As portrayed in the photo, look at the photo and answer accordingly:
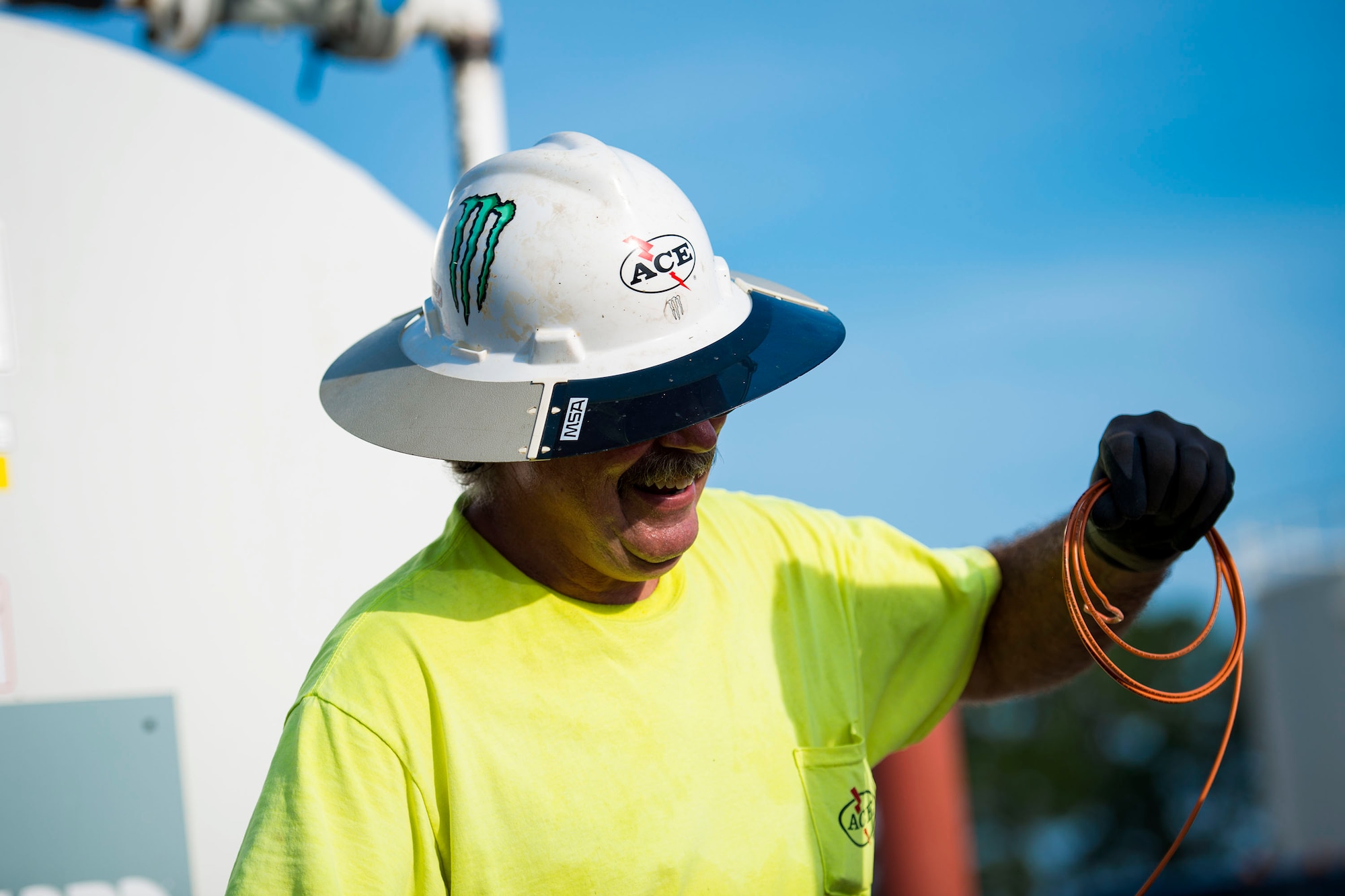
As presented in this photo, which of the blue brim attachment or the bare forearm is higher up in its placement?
the blue brim attachment

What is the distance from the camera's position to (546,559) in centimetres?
229

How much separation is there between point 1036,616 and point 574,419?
123 centimetres

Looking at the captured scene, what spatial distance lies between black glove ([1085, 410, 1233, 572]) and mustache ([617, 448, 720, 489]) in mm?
820

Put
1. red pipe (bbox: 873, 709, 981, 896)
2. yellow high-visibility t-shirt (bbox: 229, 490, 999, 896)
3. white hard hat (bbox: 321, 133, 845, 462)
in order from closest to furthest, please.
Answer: yellow high-visibility t-shirt (bbox: 229, 490, 999, 896) < white hard hat (bbox: 321, 133, 845, 462) < red pipe (bbox: 873, 709, 981, 896)

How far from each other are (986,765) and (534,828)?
1881 inches

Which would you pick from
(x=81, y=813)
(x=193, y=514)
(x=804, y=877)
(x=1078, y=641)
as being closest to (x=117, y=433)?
(x=193, y=514)

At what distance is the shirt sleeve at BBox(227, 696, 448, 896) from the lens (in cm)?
184

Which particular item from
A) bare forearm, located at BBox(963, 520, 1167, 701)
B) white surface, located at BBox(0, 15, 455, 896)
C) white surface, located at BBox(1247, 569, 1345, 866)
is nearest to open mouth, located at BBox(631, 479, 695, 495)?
bare forearm, located at BBox(963, 520, 1167, 701)

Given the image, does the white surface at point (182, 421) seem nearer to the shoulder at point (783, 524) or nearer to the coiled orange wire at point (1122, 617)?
the shoulder at point (783, 524)

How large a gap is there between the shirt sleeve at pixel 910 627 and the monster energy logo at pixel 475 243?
41.7 inches

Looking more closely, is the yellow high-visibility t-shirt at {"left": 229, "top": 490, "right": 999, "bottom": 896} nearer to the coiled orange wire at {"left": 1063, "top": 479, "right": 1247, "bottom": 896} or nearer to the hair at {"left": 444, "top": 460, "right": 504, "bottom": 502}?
the hair at {"left": 444, "top": 460, "right": 504, "bottom": 502}

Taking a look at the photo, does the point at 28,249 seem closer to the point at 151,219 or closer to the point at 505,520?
the point at 151,219

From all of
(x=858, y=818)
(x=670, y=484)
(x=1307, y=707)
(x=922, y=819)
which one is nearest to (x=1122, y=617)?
(x=858, y=818)

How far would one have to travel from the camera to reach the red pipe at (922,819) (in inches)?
218
